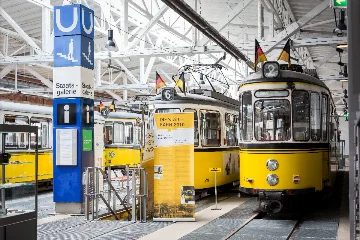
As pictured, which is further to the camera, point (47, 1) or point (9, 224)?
point (47, 1)

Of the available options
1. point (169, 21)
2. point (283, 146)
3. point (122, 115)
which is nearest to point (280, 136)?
point (283, 146)

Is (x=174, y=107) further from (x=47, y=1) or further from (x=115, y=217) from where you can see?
(x=47, y=1)

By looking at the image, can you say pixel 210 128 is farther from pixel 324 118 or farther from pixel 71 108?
pixel 71 108

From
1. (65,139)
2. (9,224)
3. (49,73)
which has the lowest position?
(9,224)

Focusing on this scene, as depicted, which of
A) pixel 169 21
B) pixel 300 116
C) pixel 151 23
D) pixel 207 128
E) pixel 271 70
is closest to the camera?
pixel 300 116

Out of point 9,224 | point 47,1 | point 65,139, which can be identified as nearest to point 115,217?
point 65,139

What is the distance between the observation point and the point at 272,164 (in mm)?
9961

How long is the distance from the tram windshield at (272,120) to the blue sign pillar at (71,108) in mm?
3582

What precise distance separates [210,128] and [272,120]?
3.41m

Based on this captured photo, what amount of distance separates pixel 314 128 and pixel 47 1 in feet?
31.7

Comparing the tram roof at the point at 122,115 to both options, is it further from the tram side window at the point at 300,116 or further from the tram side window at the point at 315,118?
the tram side window at the point at 300,116

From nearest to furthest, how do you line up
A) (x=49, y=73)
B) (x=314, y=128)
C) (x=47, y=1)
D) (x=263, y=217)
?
1. (x=314, y=128)
2. (x=263, y=217)
3. (x=47, y=1)
4. (x=49, y=73)

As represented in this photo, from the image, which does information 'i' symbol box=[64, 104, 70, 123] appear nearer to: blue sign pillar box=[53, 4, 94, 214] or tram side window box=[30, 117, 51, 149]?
blue sign pillar box=[53, 4, 94, 214]

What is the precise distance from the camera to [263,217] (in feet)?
35.7
